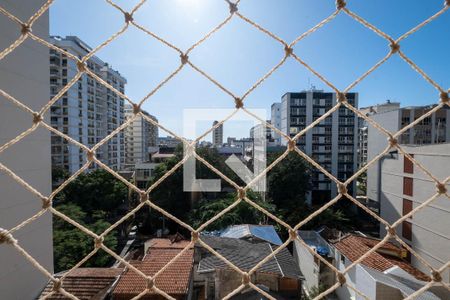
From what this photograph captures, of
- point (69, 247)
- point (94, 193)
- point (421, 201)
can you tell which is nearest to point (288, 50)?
point (69, 247)

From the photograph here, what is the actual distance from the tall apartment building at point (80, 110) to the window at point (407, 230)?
34.6 feet

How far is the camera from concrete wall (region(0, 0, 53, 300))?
3.52 ft

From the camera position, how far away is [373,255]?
372 cm

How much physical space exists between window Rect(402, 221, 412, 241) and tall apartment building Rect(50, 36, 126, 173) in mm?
10531

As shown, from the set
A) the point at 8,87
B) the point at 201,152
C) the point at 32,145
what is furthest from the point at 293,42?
the point at 201,152

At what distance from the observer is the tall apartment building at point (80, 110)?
10734 millimetres

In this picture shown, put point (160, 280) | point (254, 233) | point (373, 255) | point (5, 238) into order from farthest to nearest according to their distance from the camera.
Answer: point (254, 233), point (373, 255), point (160, 280), point (5, 238)

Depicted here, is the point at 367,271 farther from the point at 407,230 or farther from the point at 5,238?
the point at 5,238

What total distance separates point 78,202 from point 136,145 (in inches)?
410

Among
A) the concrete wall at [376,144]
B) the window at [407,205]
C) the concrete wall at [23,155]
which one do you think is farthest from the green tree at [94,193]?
the concrete wall at [376,144]

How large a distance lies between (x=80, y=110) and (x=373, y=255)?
39.3 feet

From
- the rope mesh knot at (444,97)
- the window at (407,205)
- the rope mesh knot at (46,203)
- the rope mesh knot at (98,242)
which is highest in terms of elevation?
the rope mesh knot at (444,97)

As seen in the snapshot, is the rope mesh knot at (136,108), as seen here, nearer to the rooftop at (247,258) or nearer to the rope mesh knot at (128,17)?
the rope mesh knot at (128,17)

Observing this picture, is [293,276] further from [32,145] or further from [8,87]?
[8,87]
